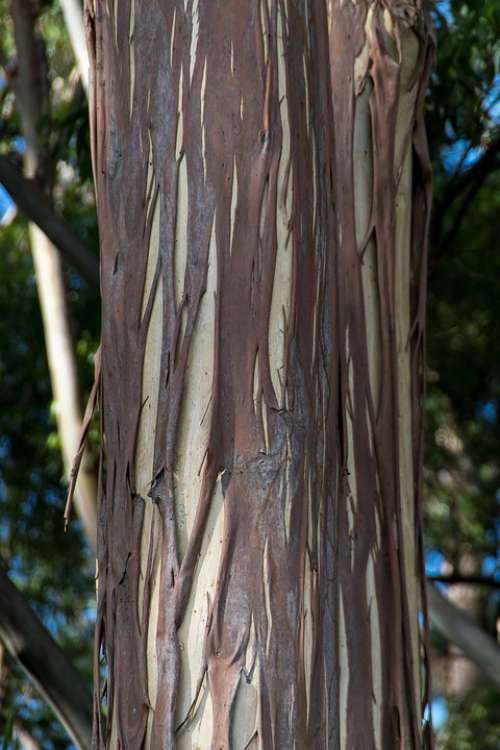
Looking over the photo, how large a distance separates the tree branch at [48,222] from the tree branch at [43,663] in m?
1.04

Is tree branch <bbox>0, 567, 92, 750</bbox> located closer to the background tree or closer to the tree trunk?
the tree trunk

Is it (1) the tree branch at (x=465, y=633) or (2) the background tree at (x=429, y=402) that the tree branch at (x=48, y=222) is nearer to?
(2) the background tree at (x=429, y=402)

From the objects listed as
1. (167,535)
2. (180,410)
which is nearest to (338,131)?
(180,410)

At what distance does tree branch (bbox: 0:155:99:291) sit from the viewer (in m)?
2.94

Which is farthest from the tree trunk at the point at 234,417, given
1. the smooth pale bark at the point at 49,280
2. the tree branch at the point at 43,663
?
the smooth pale bark at the point at 49,280

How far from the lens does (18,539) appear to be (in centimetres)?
675

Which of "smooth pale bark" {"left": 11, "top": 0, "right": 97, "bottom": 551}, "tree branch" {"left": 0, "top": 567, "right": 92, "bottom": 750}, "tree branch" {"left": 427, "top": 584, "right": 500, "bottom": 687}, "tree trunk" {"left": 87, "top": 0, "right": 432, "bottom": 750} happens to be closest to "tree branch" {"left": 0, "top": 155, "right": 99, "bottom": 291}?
"smooth pale bark" {"left": 11, "top": 0, "right": 97, "bottom": 551}

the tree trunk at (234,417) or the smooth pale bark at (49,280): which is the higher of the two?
the smooth pale bark at (49,280)

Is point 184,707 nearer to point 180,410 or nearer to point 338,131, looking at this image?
point 180,410

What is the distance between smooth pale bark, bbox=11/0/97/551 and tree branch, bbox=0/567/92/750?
1.31 metres

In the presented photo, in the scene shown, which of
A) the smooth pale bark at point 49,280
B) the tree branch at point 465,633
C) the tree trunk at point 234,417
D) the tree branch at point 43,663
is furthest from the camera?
the smooth pale bark at point 49,280

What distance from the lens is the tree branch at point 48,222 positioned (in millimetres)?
2941

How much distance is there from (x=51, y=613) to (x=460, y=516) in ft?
10.5

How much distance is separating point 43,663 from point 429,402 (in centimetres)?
545
